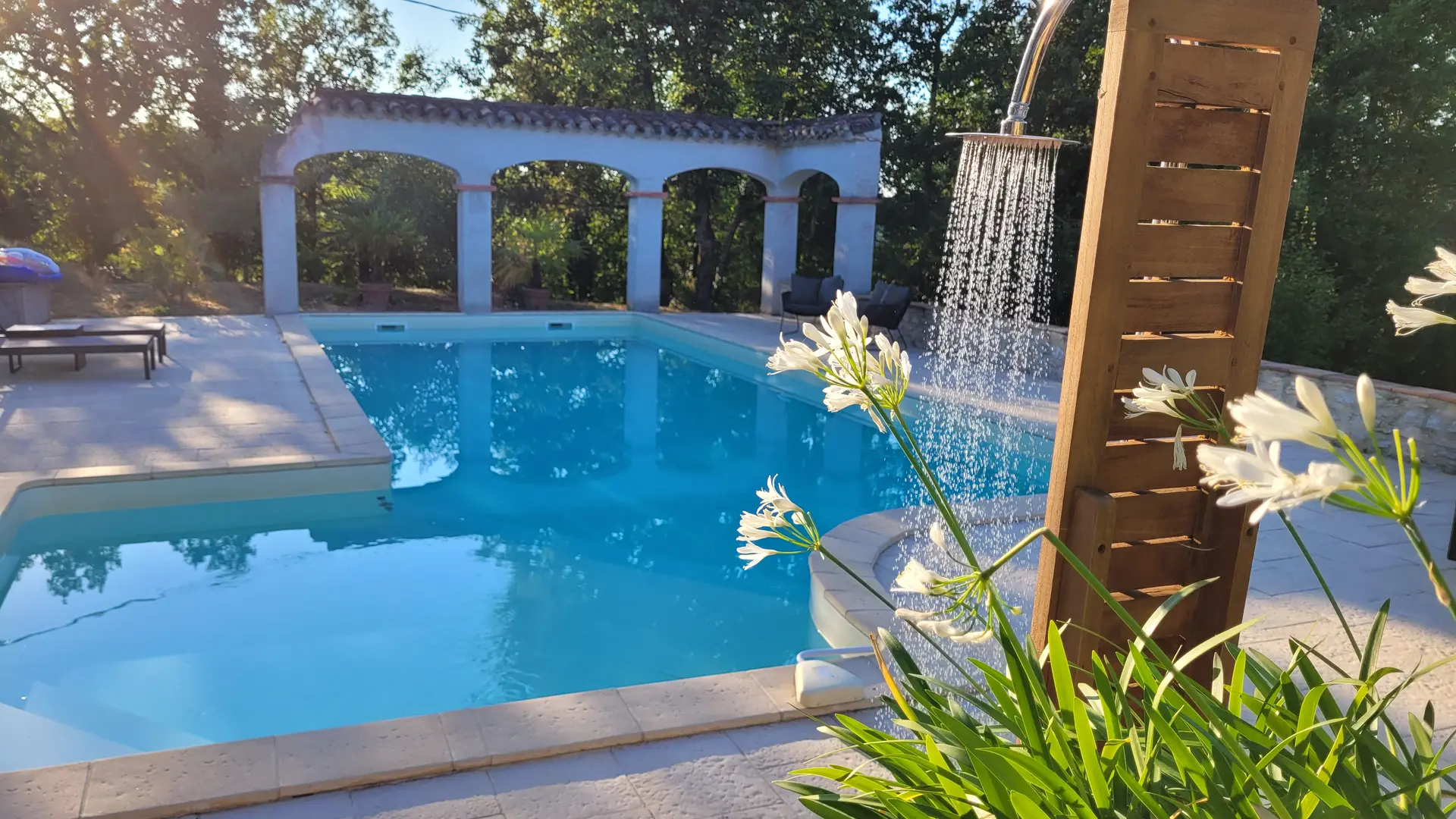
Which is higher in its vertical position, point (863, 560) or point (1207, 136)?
point (1207, 136)

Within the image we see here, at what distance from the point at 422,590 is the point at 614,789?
2.61 metres

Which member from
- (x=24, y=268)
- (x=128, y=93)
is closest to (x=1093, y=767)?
(x=24, y=268)

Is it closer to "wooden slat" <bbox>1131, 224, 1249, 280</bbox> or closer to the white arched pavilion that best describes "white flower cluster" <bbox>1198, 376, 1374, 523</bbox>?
"wooden slat" <bbox>1131, 224, 1249, 280</bbox>

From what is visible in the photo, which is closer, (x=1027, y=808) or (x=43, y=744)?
(x=1027, y=808)

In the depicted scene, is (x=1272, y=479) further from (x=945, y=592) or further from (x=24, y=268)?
(x=24, y=268)

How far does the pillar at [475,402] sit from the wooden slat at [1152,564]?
5.58 metres

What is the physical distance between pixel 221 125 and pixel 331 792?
51.8ft

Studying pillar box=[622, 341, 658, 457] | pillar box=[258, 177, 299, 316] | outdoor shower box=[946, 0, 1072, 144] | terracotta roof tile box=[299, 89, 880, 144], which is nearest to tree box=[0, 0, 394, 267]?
pillar box=[258, 177, 299, 316]

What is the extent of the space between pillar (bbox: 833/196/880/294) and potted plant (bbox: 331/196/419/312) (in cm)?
620

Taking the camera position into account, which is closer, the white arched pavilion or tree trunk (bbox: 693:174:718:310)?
the white arched pavilion

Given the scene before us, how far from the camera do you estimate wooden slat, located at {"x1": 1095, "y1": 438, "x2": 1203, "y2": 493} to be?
2033 millimetres

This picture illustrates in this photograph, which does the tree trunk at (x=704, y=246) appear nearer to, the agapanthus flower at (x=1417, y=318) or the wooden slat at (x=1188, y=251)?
the wooden slat at (x=1188, y=251)

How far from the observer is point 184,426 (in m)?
6.68

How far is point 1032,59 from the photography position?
187cm
